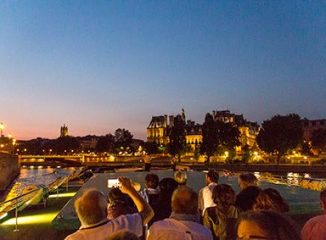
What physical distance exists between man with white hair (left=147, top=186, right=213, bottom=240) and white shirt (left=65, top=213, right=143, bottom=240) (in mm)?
201

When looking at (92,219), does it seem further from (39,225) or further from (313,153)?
(313,153)

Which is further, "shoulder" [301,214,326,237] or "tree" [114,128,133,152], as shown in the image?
"tree" [114,128,133,152]

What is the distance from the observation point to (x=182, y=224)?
4320 millimetres

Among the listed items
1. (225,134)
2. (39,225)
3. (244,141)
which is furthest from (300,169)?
(244,141)

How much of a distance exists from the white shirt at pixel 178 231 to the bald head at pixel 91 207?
0.67 metres

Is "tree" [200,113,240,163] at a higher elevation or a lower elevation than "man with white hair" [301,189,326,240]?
higher

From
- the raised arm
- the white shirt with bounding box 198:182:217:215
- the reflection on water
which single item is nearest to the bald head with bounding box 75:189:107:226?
the raised arm

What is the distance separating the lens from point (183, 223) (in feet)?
14.2

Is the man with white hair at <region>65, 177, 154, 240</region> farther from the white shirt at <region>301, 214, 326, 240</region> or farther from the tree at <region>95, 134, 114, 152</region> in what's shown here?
the tree at <region>95, 134, 114, 152</region>

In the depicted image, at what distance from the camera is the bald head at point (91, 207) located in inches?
150

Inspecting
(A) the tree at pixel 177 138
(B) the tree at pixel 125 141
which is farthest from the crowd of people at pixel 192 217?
(B) the tree at pixel 125 141

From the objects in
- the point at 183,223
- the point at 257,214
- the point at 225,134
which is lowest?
the point at 183,223

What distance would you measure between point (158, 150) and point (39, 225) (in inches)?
5996

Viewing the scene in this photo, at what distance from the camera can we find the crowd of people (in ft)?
8.45
